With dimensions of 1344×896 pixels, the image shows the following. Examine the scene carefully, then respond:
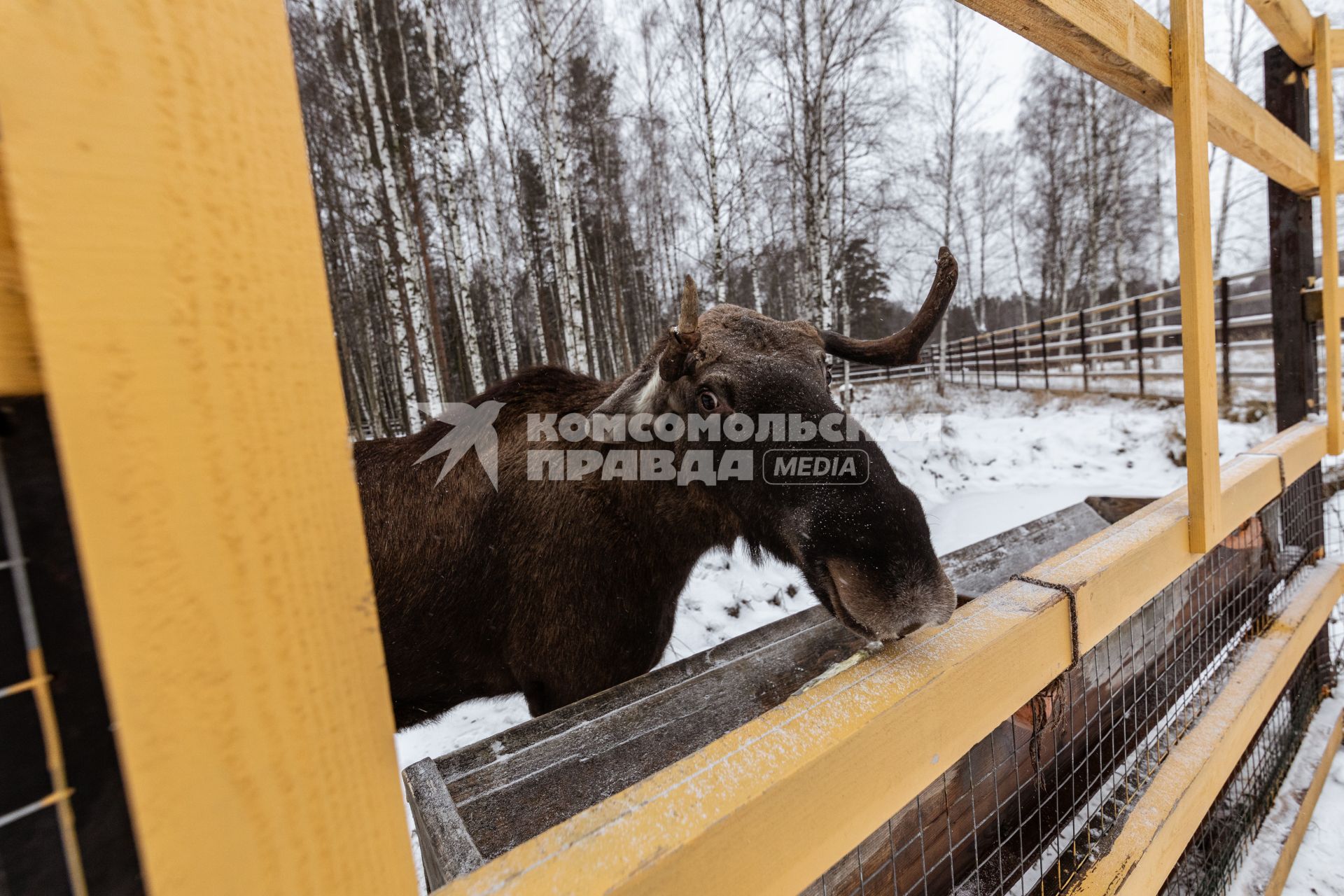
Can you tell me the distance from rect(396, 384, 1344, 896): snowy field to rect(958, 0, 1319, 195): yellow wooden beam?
10.3ft

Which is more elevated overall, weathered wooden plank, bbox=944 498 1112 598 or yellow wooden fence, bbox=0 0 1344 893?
yellow wooden fence, bbox=0 0 1344 893

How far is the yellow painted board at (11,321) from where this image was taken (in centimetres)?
35

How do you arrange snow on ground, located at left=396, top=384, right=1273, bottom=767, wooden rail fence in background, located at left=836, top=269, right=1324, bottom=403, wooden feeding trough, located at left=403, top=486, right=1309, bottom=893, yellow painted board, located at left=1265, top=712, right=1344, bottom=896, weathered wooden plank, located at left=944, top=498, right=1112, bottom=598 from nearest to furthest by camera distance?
wooden feeding trough, located at left=403, top=486, right=1309, bottom=893 < yellow painted board, located at left=1265, top=712, right=1344, bottom=896 < weathered wooden plank, located at left=944, top=498, right=1112, bottom=598 < snow on ground, located at left=396, top=384, right=1273, bottom=767 < wooden rail fence in background, located at left=836, top=269, right=1324, bottom=403

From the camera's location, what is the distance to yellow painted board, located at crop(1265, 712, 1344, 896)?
2645mm

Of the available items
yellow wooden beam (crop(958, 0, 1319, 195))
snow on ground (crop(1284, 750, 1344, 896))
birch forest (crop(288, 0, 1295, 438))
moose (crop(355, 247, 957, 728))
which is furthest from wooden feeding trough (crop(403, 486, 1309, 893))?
birch forest (crop(288, 0, 1295, 438))

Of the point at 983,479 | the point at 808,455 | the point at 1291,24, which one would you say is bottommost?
the point at 983,479

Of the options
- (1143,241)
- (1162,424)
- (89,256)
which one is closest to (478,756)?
(89,256)

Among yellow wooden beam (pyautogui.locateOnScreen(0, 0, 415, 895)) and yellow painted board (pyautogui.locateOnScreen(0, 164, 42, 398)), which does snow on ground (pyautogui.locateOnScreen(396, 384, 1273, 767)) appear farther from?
yellow painted board (pyautogui.locateOnScreen(0, 164, 42, 398))

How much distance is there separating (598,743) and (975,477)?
9806 mm

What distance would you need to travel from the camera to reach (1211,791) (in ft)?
6.63

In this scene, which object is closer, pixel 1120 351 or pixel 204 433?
pixel 204 433

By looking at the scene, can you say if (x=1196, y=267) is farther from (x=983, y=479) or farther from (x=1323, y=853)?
(x=983, y=479)

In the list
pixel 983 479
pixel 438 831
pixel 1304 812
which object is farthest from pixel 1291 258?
pixel 983 479

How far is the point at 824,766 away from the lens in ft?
2.75
